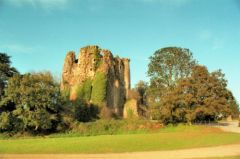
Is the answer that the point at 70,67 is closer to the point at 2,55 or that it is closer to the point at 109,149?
the point at 2,55

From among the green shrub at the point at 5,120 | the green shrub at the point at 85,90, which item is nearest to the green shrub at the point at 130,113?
the green shrub at the point at 85,90

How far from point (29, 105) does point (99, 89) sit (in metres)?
16.5

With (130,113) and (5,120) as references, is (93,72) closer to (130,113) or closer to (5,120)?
(130,113)

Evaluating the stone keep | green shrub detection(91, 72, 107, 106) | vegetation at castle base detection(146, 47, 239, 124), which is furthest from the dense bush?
the stone keep

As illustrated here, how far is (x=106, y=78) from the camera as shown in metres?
56.1

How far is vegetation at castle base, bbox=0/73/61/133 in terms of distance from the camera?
39906mm

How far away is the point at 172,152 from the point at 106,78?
1430 inches

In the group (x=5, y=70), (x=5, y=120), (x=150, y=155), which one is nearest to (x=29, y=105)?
(x=5, y=120)

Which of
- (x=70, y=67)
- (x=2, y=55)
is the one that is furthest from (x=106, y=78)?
(x=2, y=55)

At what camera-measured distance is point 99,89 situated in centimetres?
5519

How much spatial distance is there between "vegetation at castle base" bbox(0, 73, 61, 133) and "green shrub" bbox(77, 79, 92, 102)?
38.6 ft

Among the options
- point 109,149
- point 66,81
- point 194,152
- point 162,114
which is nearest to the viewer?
point 194,152

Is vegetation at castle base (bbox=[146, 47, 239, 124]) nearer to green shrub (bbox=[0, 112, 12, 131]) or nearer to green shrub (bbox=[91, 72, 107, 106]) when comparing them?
green shrub (bbox=[91, 72, 107, 106])

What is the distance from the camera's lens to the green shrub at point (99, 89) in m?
54.8
